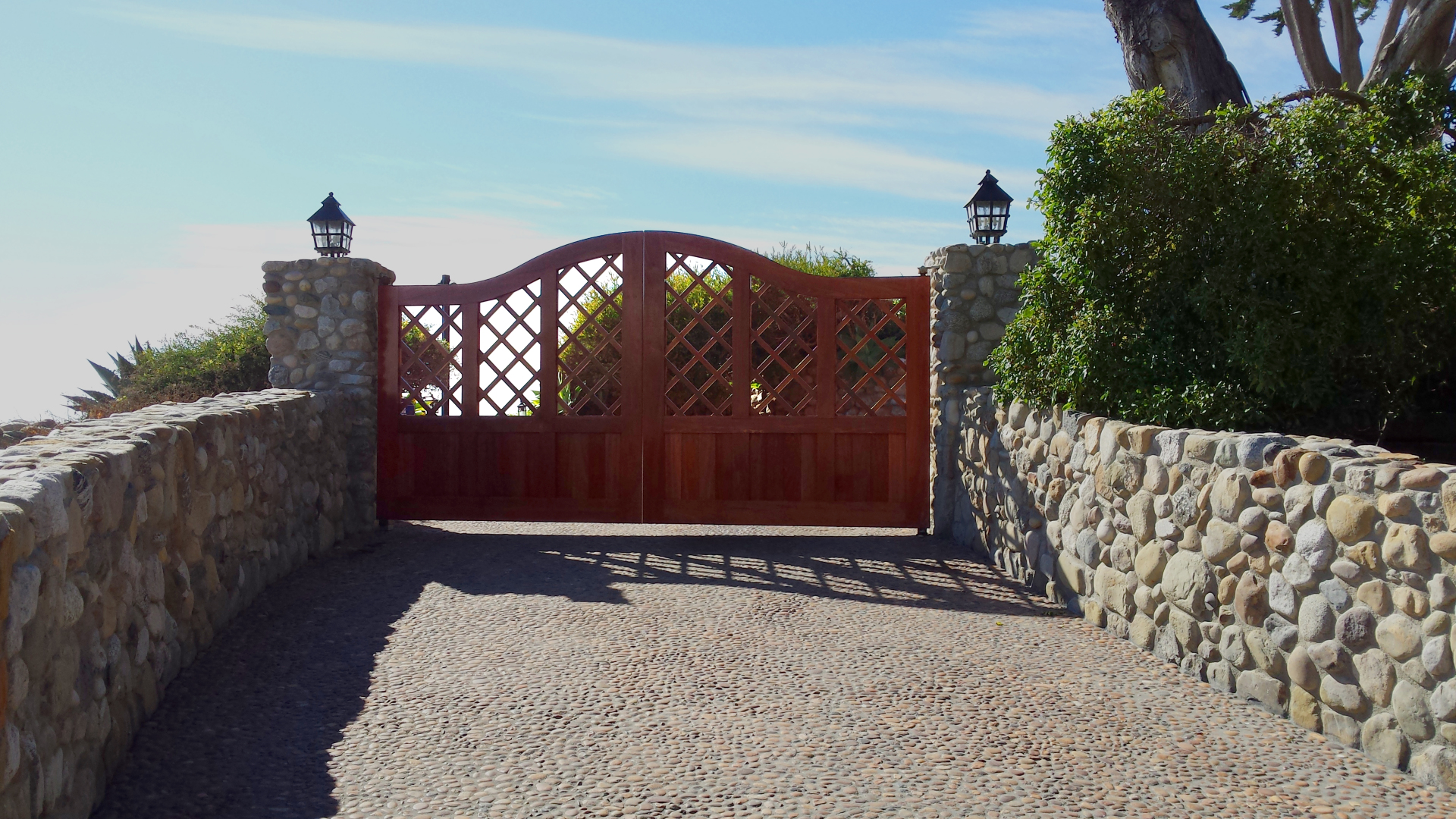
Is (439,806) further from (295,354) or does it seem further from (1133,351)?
(295,354)

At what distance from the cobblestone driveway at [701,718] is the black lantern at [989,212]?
3.21m

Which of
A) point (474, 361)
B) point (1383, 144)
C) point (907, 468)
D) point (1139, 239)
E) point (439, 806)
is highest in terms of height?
point (1383, 144)

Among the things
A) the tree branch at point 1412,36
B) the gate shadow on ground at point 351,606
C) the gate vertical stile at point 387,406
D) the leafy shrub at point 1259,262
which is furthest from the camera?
the tree branch at point 1412,36

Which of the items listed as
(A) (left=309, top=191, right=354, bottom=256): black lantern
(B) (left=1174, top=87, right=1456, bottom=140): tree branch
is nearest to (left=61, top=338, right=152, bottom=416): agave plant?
(A) (left=309, top=191, right=354, bottom=256): black lantern

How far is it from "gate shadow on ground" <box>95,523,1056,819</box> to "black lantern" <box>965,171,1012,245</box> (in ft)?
7.96

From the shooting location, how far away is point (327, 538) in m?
7.67

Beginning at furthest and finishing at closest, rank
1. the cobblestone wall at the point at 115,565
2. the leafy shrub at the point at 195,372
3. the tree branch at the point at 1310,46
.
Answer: the leafy shrub at the point at 195,372 < the tree branch at the point at 1310,46 < the cobblestone wall at the point at 115,565

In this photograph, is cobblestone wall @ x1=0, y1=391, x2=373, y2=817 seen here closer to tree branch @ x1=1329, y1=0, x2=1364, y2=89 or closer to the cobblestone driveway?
the cobblestone driveway

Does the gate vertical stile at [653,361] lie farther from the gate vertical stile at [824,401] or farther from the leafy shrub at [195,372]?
the leafy shrub at [195,372]

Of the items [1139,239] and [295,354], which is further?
[295,354]

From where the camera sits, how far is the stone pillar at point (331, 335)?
8484 mm


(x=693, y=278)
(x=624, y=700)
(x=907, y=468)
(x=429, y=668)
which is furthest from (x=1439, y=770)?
(x=693, y=278)

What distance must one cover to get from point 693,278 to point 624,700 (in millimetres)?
4835

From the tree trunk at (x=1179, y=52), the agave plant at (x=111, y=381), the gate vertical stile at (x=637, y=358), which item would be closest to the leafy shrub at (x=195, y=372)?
the agave plant at (x=111, y=381)
